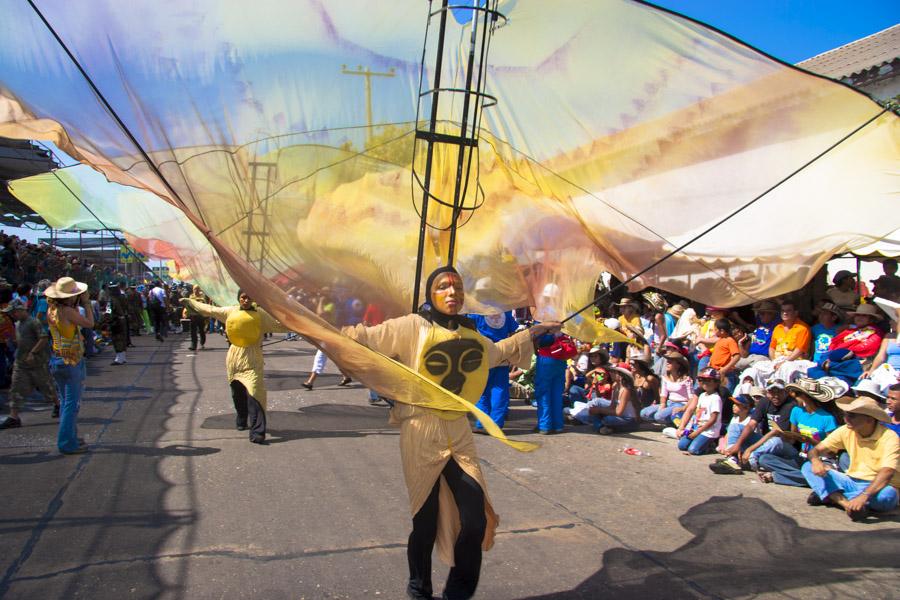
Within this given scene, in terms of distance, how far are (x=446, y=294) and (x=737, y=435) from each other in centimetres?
497

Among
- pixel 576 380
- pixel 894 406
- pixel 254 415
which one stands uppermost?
pixel 894 406

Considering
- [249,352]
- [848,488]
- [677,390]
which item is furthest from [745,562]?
[249,352]

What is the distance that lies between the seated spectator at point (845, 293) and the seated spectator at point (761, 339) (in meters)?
0.66

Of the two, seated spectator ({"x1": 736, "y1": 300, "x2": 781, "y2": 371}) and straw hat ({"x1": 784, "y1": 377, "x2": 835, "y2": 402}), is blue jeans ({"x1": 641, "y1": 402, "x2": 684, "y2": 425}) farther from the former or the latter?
straw hat ({"x1": 784, "y1": 377, "x2": 835, "y2": 402})

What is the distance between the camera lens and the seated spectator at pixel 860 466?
5.57 metres

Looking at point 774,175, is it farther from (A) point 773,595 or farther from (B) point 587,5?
(A) point 773,595

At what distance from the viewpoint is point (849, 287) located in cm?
870

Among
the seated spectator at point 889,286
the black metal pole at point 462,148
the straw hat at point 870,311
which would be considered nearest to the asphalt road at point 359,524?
the black metal pole at point 462,148

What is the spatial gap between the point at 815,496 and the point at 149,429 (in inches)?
282

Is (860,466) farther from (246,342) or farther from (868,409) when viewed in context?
(246,342)

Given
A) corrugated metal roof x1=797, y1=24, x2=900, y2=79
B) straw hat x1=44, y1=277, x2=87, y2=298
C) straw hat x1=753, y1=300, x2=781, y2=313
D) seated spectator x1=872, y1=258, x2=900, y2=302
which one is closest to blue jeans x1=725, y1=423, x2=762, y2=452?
straw hat x1=753, y1=300, x2=781, y2=313

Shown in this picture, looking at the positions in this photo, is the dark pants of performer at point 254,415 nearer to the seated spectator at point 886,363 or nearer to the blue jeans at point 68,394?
the blue jeans at point 68,394

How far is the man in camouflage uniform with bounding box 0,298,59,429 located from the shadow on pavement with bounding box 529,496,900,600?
22.9ft

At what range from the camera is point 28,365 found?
8375 mm
